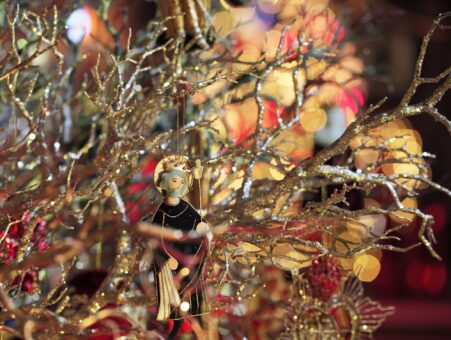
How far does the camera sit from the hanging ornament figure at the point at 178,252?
1158 millimetres

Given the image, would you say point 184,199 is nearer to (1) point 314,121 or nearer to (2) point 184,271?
Result: (2) point 184,271

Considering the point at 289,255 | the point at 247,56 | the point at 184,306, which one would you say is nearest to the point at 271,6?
the point at 247,56

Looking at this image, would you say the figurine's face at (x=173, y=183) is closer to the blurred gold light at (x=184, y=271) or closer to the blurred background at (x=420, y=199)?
the blurred gold light at (x=184, y=271)

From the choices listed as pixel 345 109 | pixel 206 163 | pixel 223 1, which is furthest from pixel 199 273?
pixel 345 109

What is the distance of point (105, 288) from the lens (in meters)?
1.55

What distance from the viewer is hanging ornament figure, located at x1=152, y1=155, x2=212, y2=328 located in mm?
1158

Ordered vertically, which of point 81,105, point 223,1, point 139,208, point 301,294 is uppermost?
point 223,1

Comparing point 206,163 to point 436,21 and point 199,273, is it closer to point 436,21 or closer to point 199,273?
point 199,273

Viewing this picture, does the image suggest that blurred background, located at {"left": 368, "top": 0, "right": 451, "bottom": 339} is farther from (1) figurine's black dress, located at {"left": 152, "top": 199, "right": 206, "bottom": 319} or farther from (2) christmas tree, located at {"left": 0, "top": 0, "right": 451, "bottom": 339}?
(1) figurine's black dress, located at {"left": 152, "top": 199, "right": 206, "bottom": 319}

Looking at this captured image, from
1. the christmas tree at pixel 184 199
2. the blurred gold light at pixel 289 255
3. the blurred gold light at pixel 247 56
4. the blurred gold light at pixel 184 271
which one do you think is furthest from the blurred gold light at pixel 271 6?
the blurred gold light at pixel 184 271

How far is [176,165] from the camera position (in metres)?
1.21

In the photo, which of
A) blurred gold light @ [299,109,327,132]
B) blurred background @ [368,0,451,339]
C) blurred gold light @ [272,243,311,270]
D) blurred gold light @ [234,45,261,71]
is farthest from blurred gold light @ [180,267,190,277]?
blurred background @ [368,0,451,339]

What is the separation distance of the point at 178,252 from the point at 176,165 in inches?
5.5

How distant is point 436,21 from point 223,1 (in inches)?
43.3
